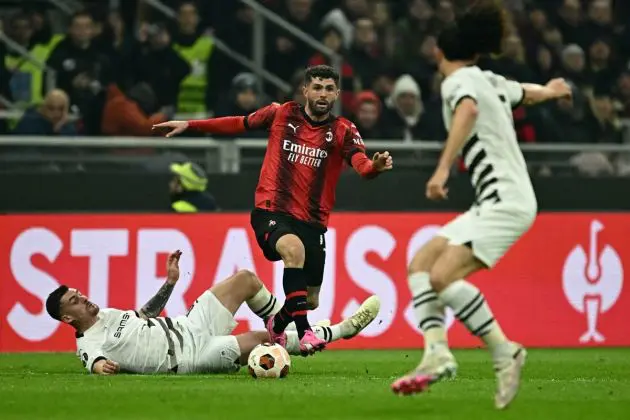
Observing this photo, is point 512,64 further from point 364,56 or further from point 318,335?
point 318,335

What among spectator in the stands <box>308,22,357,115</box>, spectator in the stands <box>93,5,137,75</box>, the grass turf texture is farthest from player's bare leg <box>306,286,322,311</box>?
spectator in the stands <box>93,5,137,75</box>

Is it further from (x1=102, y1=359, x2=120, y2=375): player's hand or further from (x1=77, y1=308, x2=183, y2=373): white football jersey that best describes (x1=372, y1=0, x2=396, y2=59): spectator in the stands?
(x1=102, y1=359, x2=120, y2=375): player's hand

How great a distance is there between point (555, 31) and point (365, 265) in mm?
6415

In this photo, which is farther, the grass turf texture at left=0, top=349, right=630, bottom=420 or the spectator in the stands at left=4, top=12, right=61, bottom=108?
the spectator in the stands at left=4, top=12, right=61, bottom=108

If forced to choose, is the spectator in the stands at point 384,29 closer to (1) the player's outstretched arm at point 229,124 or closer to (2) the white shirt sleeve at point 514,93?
(1) the player's outstretched arm at point 229,124

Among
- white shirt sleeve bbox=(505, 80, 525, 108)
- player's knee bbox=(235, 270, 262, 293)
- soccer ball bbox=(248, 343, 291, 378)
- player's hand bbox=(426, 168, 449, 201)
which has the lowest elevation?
soccer ball bbox=(248, 343, 291, 378)

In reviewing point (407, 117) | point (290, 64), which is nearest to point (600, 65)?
point (407, 117)

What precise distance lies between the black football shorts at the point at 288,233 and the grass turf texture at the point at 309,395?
0.83m

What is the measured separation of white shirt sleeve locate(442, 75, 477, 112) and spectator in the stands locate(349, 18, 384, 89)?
34.4 ft

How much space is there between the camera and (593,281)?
1593cm

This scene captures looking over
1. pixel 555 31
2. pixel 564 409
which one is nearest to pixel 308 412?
pixel 564 409

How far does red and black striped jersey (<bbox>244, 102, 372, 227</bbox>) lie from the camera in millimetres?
11852

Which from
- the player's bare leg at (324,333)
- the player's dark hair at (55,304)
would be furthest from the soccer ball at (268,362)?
the player's dark hair at (55,304)

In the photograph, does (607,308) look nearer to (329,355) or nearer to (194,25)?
(329,355)
